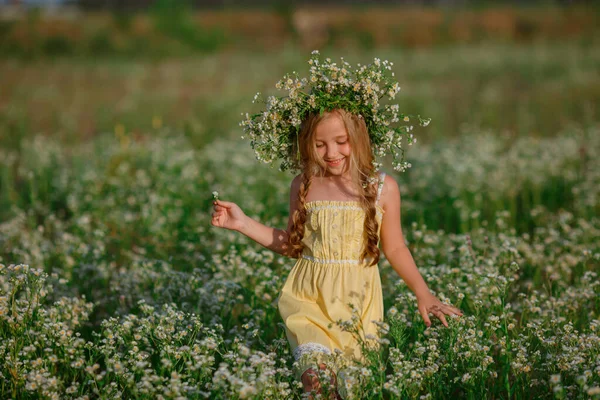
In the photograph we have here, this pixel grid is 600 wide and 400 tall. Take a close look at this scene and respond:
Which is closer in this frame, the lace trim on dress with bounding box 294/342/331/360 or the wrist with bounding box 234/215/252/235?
the lace trim on dress with bounding box 294/342/331/360

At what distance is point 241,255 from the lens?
544cm

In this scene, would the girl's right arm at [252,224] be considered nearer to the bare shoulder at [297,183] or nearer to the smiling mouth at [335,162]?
the bare shoulder at [297,183]

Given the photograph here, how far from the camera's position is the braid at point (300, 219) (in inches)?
161

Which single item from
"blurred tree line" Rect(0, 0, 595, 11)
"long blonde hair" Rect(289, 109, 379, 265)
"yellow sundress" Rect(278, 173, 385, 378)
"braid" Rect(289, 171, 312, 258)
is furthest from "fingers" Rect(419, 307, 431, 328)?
"blurred tree line" Rect(0, 0, 595, 11)

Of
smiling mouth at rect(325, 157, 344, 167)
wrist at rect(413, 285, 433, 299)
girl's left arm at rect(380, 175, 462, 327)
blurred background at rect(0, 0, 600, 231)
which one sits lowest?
wrist at rect(413, 285, 433, 299)

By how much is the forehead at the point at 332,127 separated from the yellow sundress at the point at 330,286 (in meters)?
0.40

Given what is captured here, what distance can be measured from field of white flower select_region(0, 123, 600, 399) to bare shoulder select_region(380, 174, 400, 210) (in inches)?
24.3

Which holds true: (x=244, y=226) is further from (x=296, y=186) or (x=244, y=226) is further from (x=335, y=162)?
(x=335, y=162)

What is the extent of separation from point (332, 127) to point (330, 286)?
3.07ft

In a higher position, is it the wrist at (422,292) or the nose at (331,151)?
the nose at (331,151)

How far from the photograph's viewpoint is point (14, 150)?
1082 cm

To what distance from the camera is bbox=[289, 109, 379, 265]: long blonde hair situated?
12.8ft

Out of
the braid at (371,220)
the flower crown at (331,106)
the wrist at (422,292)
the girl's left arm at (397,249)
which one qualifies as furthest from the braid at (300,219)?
the wrist at (422,292)

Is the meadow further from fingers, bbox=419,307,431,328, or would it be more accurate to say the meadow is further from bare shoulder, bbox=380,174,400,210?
bare shoulder, bbox=380,174,400,210
